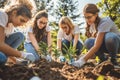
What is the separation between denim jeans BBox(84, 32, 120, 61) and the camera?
4465 millimetres

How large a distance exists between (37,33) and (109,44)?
1729 millimetres

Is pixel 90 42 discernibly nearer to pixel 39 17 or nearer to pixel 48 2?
pixel 39 17

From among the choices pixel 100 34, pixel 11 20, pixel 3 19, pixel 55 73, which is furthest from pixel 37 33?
pixel 55 73

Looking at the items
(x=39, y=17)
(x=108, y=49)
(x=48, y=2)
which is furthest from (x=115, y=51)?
(x=48, y=2)

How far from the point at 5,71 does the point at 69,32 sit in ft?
9.44

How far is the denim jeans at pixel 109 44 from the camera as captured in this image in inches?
176

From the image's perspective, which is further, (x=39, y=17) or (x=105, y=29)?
(x=39, y=17)

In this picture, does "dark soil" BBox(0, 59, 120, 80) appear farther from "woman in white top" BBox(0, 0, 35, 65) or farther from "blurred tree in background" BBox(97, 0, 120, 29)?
"blurred tree in background" BBox(97, 0, 120, 29)

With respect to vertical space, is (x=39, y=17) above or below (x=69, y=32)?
above

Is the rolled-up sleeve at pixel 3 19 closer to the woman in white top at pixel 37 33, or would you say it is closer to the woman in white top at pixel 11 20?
the woman in white top at pixel 11 20

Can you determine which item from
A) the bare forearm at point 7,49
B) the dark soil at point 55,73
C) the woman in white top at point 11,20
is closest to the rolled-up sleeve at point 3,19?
the woman in white top at point 11,20

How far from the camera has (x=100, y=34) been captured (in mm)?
4434

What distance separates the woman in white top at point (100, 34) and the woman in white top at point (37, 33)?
1105 millimetres

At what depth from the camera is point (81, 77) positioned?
3.41 meters
